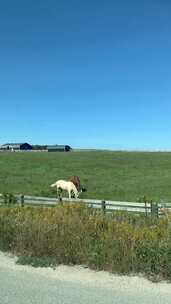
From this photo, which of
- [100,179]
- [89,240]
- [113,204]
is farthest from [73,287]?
[100,179]

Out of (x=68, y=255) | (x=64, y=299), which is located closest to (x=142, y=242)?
→ (x=68, y=255)

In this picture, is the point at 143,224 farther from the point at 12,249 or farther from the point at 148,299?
the point at 148,299

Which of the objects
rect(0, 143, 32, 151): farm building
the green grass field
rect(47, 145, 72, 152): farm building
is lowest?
the green grass field

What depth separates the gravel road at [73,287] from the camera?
280 inches

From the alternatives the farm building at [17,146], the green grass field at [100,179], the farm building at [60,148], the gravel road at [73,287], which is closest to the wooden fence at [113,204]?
the gravel road at [73,287]

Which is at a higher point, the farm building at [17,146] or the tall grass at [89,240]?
the farm building at [17,146]

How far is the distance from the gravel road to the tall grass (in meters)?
0.25

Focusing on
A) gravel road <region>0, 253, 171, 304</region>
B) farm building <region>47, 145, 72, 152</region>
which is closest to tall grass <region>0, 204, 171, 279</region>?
gravel road <region>0, 253, 171, 304</region>

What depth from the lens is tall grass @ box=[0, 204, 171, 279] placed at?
848 centimetres

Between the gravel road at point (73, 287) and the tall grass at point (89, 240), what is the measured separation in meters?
0.25

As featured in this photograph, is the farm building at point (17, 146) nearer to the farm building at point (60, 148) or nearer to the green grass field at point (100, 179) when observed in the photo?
the farm building at point (60, 148)

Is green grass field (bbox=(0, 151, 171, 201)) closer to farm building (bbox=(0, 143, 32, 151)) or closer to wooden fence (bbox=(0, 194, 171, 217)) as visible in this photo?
wooden fence (bbox=(0, 194, 171, 217))

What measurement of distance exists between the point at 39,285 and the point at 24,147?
183938 mm

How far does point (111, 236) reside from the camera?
916cm
